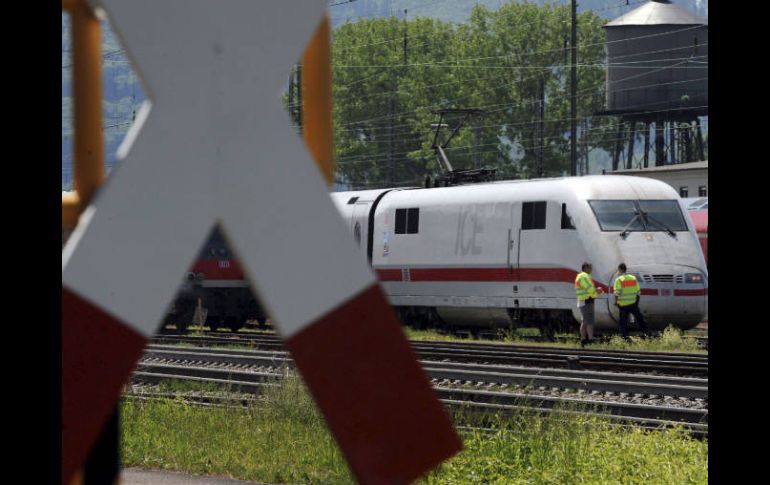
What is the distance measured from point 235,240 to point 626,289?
819 inches

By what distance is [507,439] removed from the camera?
30.9 ft

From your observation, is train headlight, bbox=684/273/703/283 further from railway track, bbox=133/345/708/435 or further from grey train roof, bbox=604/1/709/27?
grey train roof, bbox=604/1/709/27

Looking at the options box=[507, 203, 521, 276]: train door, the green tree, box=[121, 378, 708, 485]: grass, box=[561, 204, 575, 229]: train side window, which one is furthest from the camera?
the green tree

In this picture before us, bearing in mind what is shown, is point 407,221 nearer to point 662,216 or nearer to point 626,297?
point 662,216

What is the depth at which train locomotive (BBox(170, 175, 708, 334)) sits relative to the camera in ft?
75.9

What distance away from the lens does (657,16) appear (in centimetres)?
7075

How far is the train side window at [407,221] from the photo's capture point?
2642cm

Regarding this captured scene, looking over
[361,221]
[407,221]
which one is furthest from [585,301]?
[361,221]

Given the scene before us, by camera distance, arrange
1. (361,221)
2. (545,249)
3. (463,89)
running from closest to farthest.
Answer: (545,249) → (361,221) → (463,89)

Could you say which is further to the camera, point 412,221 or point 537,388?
point 412,221

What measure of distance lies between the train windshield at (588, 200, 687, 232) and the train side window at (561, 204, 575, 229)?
0.50m

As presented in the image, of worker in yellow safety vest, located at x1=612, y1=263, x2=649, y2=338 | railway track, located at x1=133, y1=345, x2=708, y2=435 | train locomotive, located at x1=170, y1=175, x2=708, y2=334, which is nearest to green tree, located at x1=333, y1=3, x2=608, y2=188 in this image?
train locomotive, located at x1=170, y1=175, x2=708, y2=334

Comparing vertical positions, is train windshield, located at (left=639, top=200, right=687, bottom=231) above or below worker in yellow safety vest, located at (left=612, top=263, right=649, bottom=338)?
above

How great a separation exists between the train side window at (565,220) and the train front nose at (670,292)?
148 cm
